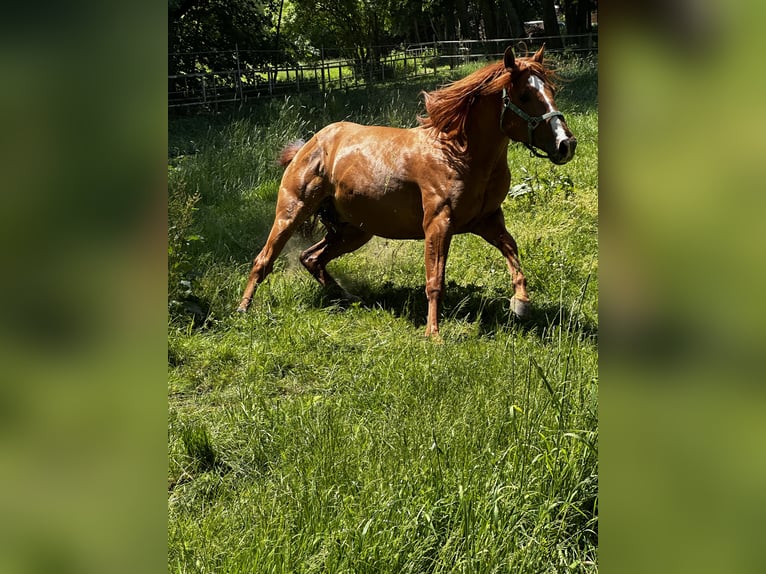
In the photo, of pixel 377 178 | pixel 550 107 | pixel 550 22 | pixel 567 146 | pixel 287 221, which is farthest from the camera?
pixel 550 22

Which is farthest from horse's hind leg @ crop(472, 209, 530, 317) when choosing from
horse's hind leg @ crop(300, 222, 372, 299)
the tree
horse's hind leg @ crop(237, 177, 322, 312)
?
the tree

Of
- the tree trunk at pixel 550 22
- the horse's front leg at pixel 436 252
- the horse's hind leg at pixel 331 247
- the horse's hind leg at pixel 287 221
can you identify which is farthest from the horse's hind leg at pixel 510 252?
the tree trunk at pixel 550 22

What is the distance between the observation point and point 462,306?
20.0ft

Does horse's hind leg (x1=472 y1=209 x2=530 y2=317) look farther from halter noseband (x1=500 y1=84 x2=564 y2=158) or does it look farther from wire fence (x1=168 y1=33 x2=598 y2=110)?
wire fence (x1=168 y1=33 x2=598 y2=110)

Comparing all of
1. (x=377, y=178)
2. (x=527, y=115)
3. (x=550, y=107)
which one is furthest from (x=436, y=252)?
(x=550, y=107)

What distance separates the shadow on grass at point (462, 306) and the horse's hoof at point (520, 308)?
36 millimetres

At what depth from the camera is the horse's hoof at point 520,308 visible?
5719 mm

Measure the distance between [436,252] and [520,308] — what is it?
2.78 ft

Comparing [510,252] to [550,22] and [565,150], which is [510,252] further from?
[550,22]

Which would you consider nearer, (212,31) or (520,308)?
(520,308)
